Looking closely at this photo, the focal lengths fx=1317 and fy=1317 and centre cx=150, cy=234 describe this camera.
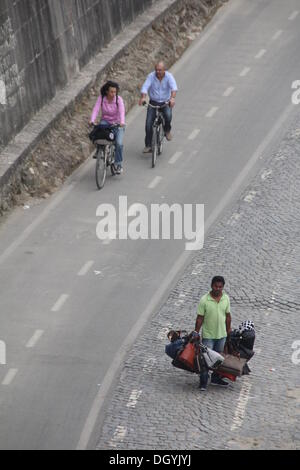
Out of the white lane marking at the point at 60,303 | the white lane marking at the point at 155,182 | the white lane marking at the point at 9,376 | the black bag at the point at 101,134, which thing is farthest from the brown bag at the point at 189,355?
the black bag at the point at 101,134

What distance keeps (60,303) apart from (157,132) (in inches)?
224

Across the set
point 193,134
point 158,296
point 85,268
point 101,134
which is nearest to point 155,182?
point 101,134

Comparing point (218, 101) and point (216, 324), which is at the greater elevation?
point (216, 324)

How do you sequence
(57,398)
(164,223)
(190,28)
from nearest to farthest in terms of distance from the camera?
(57,398), (164,223), (190,28)

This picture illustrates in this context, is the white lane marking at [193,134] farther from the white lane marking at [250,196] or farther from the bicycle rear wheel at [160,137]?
the white lane marking at [250,196]

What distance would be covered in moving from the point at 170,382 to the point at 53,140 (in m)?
8.20

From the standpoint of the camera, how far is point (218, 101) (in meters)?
25.4

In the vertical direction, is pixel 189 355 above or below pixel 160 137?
above

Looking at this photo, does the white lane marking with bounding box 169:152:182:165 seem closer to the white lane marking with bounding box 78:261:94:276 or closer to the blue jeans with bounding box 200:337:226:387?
the white lane marking with bounding box 78:261:94:276

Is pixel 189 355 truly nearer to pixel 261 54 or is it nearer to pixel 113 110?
pixel 113 110

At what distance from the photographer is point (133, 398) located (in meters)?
15.2

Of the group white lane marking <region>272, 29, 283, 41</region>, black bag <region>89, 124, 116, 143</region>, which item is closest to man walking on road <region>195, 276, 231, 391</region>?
black bag <region>89, 124, 116, 143</region>

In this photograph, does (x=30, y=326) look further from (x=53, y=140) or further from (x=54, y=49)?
(x=54, y=49)
